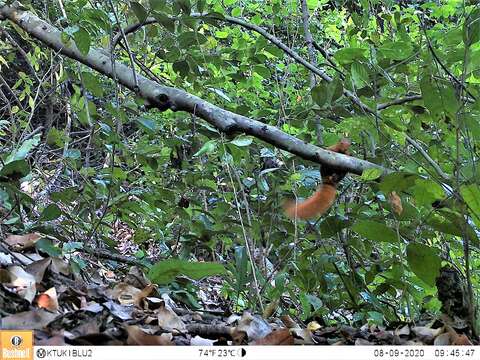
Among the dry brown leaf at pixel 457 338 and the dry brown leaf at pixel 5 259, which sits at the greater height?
the dry brown leaf at pixel 5 259

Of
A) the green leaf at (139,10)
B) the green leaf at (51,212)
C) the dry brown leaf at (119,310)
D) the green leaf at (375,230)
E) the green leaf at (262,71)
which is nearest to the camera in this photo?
the dry brown leaf at (119,310)

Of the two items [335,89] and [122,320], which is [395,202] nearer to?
[335,89]

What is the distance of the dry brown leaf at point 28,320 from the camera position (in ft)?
2.13

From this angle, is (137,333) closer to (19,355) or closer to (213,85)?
(19,355)

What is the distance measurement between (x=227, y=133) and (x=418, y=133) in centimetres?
42

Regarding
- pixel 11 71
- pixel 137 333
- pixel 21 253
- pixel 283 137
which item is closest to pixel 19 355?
pixel 137 333

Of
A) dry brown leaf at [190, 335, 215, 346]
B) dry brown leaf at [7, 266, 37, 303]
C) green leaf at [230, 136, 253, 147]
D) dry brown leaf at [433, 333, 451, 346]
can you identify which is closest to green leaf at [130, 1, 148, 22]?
green leaf at [230, 136, 253, 147]

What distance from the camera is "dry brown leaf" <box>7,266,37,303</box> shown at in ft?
2.38

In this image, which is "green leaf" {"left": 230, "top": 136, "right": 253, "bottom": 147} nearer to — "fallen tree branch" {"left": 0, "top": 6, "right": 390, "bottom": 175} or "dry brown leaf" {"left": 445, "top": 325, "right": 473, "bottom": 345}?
"fallen tree branch" {"left": 0, "top": 6, "right": 390, "bottom": 175}

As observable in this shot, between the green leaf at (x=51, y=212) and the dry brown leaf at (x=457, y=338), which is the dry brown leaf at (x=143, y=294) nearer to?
the green leaf at (x=51, y=212)

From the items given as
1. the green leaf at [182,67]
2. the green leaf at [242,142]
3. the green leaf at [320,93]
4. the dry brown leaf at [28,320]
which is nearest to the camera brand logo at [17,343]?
the dry brown leaf at [28,320]

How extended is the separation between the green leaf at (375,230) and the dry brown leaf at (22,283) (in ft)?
1.53

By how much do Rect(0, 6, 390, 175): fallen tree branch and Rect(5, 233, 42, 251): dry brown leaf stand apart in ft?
1.13

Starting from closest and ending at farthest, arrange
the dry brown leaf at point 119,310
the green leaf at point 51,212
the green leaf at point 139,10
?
the dry brown leaf at point 119,310 < the green leaf at point 51,212 < the green leaf at point 139,10
